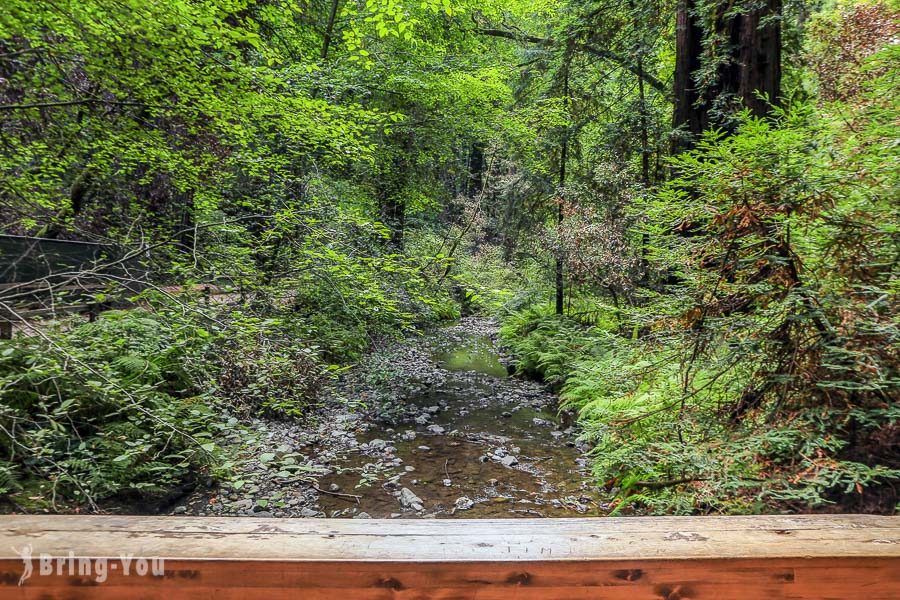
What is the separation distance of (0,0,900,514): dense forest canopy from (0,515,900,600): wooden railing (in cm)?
198

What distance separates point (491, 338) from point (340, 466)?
10276 mm

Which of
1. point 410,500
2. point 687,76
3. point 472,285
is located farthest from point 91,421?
point 687,76

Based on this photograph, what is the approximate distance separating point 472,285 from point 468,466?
2872 millimetres

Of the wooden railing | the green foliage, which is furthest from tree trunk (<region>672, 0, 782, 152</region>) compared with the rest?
the green foliage

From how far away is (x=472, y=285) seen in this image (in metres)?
7.35

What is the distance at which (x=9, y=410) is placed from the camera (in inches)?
132

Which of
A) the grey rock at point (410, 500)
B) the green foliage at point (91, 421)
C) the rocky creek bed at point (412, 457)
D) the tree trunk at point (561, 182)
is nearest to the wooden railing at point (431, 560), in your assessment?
the green foliage at point (91, 421)

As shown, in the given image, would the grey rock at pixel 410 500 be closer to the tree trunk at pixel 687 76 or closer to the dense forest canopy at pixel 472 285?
the dense forest canopy at pixel 472 285

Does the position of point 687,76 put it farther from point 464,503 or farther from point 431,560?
point 431,560

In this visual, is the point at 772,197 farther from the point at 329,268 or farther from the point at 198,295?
the point at 198,295

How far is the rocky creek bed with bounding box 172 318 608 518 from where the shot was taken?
4.72 metres

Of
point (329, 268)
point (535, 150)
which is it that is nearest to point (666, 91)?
point (535, 150)

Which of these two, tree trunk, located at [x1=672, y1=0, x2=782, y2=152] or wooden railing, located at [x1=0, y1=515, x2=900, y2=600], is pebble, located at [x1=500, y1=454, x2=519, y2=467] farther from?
wooden railing, located at [x1=0, y1=515, x2=900, y2=600]

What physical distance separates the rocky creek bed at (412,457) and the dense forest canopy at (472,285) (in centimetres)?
43
